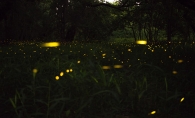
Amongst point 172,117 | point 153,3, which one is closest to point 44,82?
point 172,117

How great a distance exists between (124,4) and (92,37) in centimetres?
660

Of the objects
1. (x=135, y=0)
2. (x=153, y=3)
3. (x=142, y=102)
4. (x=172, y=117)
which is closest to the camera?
(x=172, y=117)

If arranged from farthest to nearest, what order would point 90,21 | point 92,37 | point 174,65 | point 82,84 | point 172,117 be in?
1. point 92,37
2. point 90,21
3. point 174,65
4. point 82,84
5. point 172,117

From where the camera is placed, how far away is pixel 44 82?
3.27 metres

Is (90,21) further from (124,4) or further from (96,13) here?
(124,4)

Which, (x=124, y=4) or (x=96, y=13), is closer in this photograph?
(x=124, y=4)

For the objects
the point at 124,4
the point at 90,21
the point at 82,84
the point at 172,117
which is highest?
the point at 124,4

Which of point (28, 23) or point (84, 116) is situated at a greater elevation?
point (28, 23)

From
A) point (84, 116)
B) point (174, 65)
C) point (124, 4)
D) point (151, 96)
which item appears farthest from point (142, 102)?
point (124, 4)

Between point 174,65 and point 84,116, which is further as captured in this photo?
point 174,65

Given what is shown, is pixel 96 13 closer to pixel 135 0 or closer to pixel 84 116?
pixel 135 0

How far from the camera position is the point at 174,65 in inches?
167

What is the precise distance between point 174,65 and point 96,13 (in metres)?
17.3

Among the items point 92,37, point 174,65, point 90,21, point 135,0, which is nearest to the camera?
point 174,65
